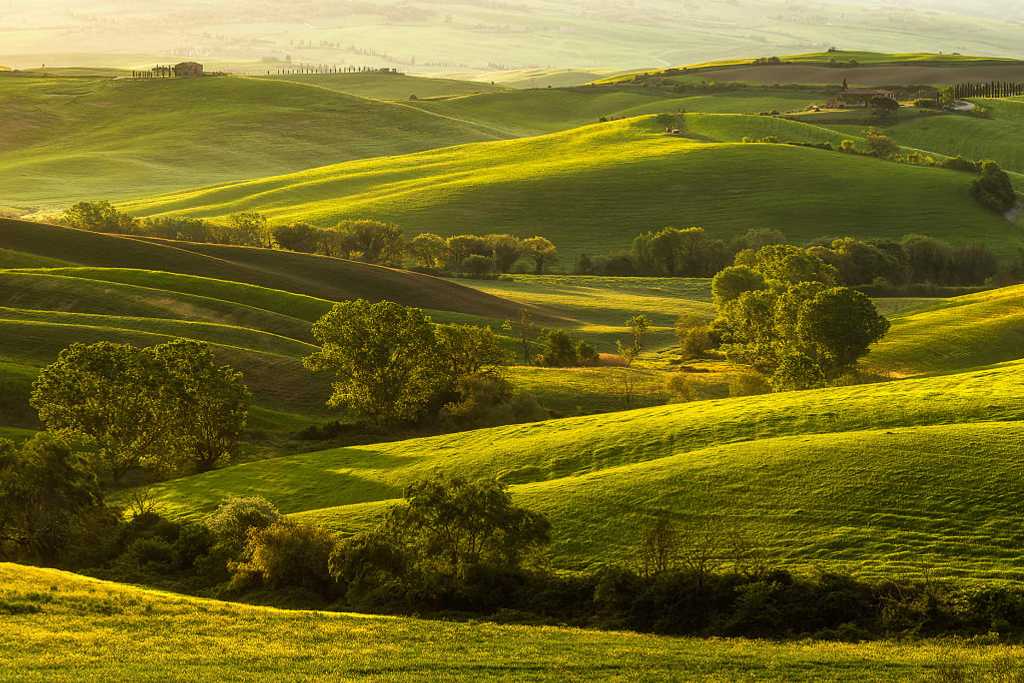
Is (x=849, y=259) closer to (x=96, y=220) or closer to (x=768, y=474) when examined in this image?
(x=96, y=220)

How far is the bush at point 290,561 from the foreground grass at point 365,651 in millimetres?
7157

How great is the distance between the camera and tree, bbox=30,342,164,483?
249ft

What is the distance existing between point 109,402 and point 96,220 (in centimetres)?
10144

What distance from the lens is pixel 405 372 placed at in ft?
284

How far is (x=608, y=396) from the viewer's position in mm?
92750

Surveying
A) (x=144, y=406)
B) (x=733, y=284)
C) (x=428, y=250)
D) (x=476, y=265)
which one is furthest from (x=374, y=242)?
(x=144, y=406)

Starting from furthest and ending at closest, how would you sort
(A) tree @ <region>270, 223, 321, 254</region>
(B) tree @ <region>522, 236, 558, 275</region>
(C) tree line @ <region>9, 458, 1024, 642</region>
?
(A) tree @ <region>270, 223, 321, 254</region>, (B) tree @ <region>522, 236, 558, 275</region>, (C) tree line @ <region>9, 458, 1024, 642</region>

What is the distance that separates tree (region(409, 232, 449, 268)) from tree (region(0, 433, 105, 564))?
363 feet

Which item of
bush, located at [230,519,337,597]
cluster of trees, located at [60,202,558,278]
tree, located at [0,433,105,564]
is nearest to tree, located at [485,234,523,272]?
cluster of trees, located at [60,202,558,278]

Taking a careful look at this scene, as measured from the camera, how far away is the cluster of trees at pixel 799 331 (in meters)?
88.4

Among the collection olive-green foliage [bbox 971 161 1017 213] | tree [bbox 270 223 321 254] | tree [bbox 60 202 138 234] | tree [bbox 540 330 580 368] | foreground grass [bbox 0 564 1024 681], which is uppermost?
olive-green foliage [bbox 971 161 1017 213]

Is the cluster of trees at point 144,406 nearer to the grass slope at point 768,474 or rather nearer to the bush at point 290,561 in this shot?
the grass slope at point 768,474

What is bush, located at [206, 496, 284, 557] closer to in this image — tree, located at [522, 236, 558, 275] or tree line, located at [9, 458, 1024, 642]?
tree line, located at [9, 458, 1024, 642]

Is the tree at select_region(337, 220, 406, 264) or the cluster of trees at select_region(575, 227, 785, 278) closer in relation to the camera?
the tree at select_region(337, 220, 406, 264)
